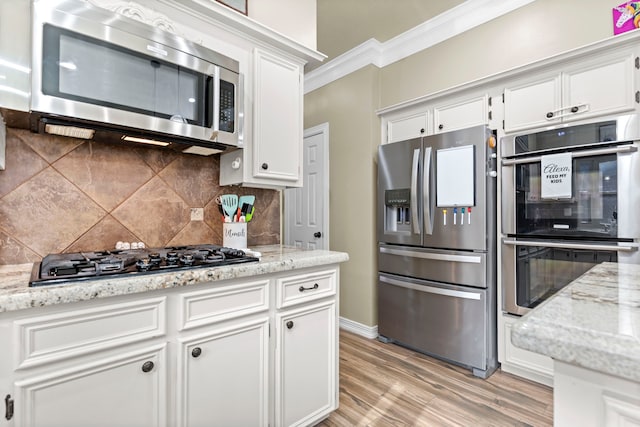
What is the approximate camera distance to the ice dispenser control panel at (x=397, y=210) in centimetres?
277

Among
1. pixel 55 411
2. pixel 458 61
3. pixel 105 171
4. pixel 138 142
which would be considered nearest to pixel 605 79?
pixel 458 61

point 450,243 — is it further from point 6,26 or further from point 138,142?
point 6,26

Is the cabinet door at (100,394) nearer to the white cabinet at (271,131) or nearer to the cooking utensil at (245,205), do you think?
the cooking utensil at (245,205)

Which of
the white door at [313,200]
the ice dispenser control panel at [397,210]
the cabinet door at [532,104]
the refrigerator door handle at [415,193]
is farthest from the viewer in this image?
the white door at [313,200]

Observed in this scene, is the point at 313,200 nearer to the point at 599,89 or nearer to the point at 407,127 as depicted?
the point at 407,127

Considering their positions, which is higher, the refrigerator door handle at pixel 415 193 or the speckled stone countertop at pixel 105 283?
the refrigerator door handle at pixel 415 193

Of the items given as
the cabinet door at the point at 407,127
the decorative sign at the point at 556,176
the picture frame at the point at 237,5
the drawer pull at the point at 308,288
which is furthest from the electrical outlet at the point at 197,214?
the decorative sign at the point at 556,176

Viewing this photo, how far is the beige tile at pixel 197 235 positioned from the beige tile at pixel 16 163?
683 millimetres

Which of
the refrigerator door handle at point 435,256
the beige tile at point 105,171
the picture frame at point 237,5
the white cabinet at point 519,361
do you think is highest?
the picture frame at point 237,5

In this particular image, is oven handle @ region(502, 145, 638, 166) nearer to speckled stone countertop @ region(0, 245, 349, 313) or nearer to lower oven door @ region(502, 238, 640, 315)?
lower oven door @ region(502, 238, 640, 315)

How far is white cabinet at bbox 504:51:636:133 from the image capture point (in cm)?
193

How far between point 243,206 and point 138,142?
0.62 meters

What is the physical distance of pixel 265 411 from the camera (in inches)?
58.6

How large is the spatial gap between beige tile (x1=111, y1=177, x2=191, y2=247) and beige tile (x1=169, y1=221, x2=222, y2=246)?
31mm
